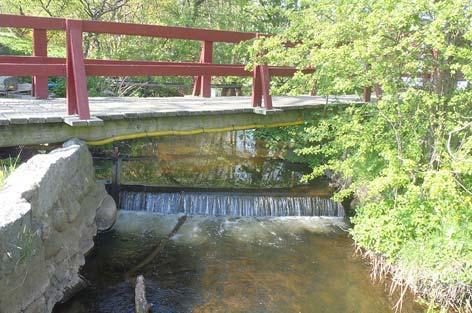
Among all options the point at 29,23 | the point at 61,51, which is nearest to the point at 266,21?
the point at 61,51

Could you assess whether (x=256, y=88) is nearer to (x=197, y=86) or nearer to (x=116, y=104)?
(x=197, y=86)

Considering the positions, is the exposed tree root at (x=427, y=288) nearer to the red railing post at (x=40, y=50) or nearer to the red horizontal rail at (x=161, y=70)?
the red horizontal rail at (x=161, y=70)

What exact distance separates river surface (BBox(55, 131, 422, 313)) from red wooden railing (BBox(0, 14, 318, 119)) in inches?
80.5

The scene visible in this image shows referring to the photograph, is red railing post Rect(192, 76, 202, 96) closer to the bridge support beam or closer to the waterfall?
the bridge support beam

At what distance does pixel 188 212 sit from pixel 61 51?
11153mm

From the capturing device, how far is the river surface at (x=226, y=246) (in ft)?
19.2

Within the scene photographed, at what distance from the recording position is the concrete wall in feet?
12.1

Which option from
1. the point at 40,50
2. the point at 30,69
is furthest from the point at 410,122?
the point at 40,50

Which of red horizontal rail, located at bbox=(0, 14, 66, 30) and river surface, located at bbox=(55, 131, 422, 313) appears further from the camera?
red horizontal rail, located at bbox=(0, 14, 66, 30)

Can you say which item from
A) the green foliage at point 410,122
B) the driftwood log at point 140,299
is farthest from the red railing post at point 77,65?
the green foliage at point 410,122

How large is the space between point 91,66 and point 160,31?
1.31 meters

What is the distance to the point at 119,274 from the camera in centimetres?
629

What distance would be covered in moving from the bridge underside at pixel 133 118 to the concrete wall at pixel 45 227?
34 cm

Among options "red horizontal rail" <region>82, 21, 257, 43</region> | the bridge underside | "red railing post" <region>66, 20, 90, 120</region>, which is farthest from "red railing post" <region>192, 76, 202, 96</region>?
"red railing post" <region>66, 20, 90, 120</region>
